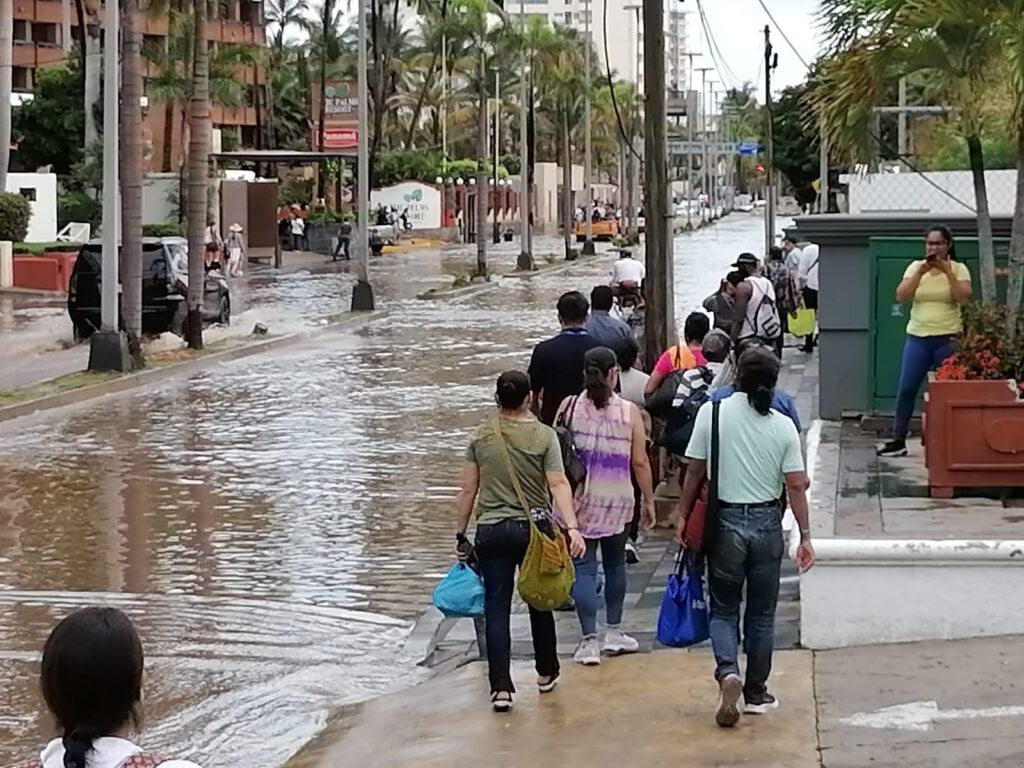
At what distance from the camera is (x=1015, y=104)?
10805 millimetres

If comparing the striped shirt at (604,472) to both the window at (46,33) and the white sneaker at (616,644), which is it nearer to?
the white sneaker at (616,644)

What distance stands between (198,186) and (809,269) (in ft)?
34.1

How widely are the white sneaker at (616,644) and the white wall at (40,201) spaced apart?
44524 mm

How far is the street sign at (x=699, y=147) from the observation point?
365 ft

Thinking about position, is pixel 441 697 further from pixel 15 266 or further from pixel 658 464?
pixel 15 266

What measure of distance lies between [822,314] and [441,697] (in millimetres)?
6789

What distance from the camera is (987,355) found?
10430 millimetres

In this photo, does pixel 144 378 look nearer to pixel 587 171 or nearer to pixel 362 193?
pixel 362 193

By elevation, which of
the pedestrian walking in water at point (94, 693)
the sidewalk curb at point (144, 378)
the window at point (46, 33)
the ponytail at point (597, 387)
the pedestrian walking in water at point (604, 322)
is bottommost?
the sidewalk curb at point (144, 378)

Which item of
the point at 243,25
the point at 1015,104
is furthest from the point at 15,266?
the point at 243,25

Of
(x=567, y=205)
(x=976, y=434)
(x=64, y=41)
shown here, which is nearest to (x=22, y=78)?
(x=64, y=41)

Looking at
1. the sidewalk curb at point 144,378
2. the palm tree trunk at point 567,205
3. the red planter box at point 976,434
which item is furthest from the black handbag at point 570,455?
the palm tree trunk at point 567,205

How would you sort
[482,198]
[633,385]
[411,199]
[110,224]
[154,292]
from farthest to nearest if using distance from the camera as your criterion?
[411,199]
[482,198]
[154,292]
[110,224]
[633,385]

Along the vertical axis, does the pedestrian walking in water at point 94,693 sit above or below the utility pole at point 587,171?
below
